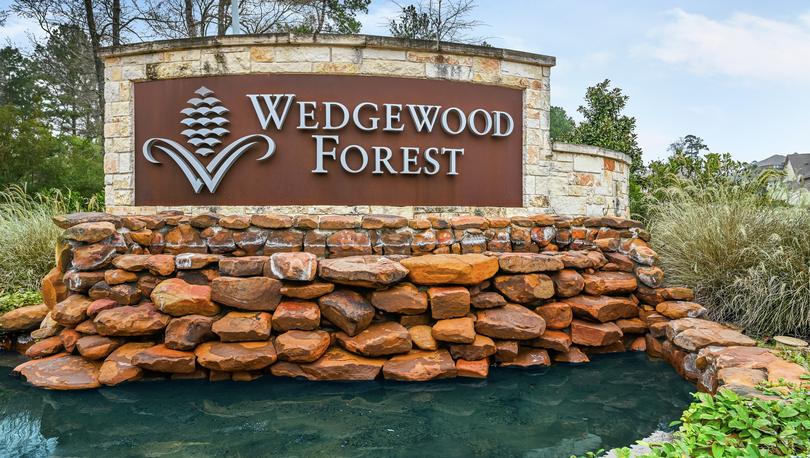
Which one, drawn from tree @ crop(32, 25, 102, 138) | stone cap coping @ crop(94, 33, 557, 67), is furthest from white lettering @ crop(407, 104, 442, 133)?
tree @ crop(32, 25, 102, 138)

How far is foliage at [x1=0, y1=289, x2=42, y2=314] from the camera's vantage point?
453 centimetres

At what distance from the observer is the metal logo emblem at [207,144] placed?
5.11m

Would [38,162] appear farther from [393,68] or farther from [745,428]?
[745,428]

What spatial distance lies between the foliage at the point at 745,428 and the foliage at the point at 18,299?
5755mm

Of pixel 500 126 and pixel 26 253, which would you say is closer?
pixel 26 253

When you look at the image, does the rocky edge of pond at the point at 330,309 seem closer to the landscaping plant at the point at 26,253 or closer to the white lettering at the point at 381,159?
the white lettering at the point at 381,159

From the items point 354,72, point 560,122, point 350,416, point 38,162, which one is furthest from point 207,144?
point 560,122

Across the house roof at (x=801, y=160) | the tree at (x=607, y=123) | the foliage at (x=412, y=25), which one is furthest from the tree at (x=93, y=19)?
the house roof at (x=801, y=160)

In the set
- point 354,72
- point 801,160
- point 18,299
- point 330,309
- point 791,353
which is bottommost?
point 791,353

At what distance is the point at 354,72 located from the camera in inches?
204

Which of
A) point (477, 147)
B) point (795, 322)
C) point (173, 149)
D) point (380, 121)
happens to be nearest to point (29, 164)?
point (173, 149)

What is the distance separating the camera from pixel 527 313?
144 inches

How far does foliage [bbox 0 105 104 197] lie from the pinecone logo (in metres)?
7.09

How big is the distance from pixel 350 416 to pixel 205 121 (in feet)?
13.1
